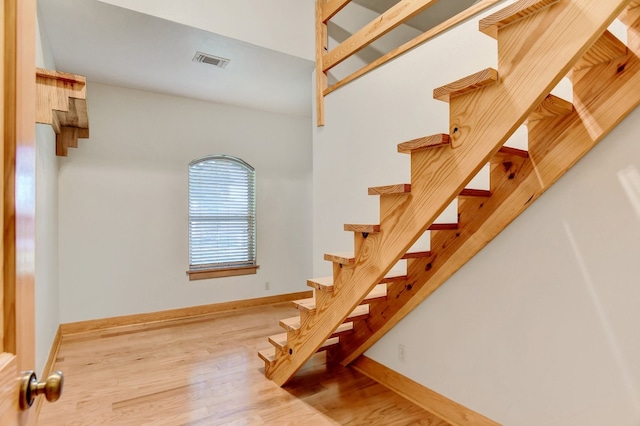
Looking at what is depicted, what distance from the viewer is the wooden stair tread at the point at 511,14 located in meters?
1.11

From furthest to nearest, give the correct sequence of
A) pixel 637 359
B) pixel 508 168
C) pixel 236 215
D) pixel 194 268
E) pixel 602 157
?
pixel 236 215, pixel 194 268, pixel 508 168, pixel 602 157, pixel 637 359

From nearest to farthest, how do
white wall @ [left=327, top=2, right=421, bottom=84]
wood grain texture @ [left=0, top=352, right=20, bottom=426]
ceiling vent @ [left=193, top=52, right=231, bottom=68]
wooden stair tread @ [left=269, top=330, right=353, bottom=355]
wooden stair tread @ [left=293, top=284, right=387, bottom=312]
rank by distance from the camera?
wood grain texture @ [left=0, top=352, right=20, bottom=426], wooden stair tread @ [left=293, top=284, right=387, bottom=312], wooden stair tread @ [left=269, top=330, right=353, bottom=355], ceiling vent @ [left=193, top=52, right=231, bottom=68], white wall @ [left=327, top=2, right=421, bottom=84]

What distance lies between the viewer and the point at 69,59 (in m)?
3.21

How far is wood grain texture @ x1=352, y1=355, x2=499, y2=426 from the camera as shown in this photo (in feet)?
6.50

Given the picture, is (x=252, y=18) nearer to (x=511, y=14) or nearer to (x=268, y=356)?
(x=511, y=14)

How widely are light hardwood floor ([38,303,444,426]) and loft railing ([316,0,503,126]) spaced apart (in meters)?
2.23

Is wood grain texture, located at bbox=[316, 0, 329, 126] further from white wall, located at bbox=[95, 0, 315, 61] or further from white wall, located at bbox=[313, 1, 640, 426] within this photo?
white wall, located at bbox=[313, 1, 640, 426]

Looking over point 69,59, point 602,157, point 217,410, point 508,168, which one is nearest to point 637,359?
point 602,157

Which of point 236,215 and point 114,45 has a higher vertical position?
point 114,45

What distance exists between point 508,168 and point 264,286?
148 inches

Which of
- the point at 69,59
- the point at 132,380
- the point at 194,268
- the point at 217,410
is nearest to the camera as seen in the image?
the point at 217,410

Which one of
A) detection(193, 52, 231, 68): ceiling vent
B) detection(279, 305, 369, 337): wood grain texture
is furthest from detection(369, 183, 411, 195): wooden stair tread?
detection(193, 52, 231, 68): ceiling vent

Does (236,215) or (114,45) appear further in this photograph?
(236,215)

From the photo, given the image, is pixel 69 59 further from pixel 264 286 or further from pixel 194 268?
pixel 264 286
